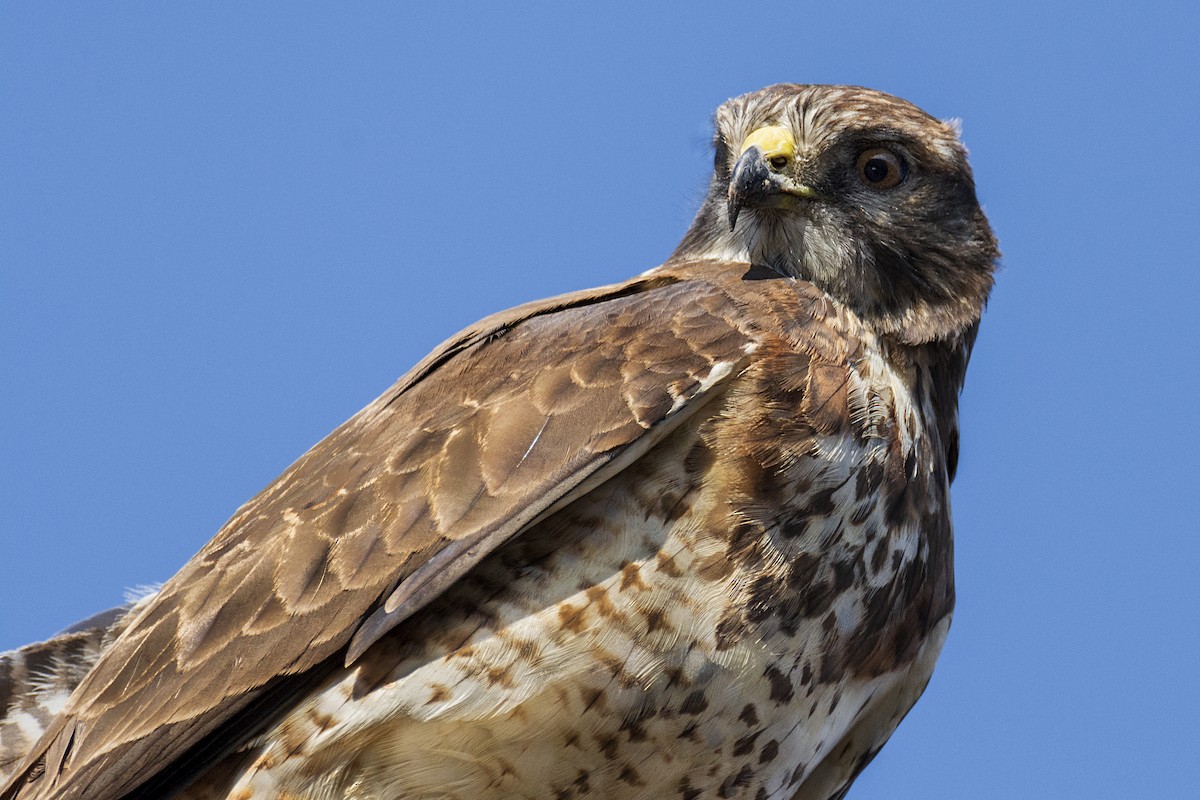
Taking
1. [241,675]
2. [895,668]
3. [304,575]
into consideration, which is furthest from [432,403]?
[895,668]

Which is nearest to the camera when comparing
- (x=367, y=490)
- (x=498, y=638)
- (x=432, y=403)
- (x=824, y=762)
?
(x=498, y=638)

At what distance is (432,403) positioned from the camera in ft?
16.9

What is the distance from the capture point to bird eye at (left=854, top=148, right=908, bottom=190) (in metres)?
5.71

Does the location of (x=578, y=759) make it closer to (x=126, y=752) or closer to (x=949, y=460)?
(x=126, y=752)

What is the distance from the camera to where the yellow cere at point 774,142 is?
220 inches

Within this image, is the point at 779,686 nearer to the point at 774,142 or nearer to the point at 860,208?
the point at 860,208

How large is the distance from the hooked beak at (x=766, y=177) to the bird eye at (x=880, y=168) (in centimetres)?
22

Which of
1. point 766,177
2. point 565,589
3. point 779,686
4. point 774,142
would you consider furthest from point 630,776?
point 774,142

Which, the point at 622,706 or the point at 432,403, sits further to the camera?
the point at 432,403

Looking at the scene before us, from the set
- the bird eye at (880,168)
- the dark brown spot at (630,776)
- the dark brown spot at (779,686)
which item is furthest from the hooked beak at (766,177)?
the dark brown spot at (630,776)

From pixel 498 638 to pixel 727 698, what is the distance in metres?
0.68

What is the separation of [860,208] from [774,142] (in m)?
0.36

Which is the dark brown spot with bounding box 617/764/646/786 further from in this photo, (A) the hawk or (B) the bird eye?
(B) the bird eye

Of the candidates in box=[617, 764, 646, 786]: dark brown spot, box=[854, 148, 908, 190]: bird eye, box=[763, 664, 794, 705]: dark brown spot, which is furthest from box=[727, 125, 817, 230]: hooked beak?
box=[617, 764, 646, 786]: dark brown spot
